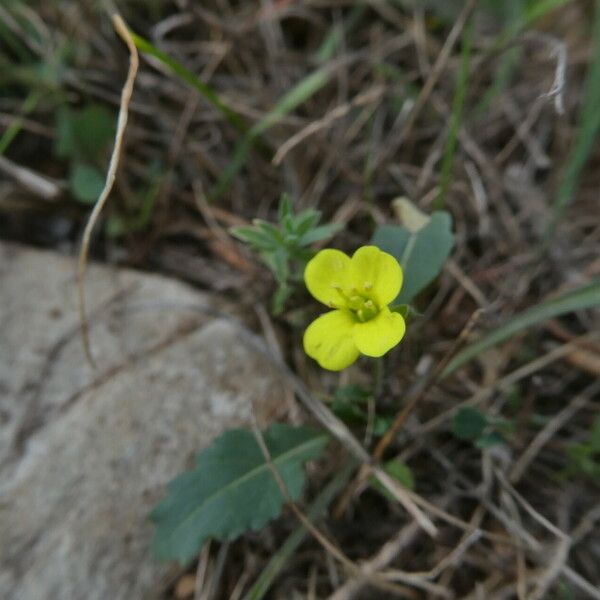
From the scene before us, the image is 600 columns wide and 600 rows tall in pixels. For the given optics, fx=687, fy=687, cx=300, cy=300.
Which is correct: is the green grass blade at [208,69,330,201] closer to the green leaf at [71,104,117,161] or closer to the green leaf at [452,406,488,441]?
the green leaf at [71,104,117,161]

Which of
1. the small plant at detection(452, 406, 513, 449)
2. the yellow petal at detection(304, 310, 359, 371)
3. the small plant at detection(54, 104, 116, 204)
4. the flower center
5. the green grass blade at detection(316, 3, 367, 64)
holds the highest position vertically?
the green grass blade at detection(316, 3, 367, 64)

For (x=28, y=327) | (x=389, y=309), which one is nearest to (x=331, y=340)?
(x=389, y=309)

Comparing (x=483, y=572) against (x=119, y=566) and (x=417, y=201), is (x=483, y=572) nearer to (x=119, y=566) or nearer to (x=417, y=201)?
(x=119, y=566)

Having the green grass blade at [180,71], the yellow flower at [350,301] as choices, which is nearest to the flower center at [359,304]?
the yellow flower at [350,301]

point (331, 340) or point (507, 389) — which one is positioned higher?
point (331, 340)

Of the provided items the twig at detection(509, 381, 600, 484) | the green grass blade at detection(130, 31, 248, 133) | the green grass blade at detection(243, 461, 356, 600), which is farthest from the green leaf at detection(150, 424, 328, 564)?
the green grass blade at detection(130, 31, 248, 133)
